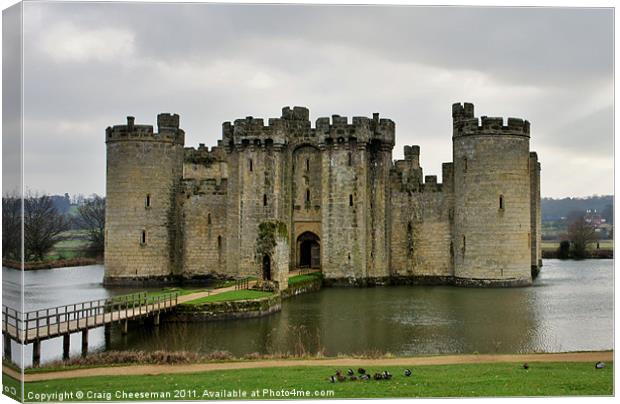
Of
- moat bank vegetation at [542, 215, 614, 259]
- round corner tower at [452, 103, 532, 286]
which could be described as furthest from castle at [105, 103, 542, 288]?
moat bank vegetation at [542, 215, 614, 259]

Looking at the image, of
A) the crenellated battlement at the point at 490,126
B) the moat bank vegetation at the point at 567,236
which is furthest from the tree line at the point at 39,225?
the moat bank vegetation at the point at 567,236

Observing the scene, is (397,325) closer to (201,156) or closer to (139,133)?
(139,133)

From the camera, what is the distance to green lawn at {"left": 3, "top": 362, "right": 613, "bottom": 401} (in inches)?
555

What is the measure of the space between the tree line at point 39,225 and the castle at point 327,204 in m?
4.89

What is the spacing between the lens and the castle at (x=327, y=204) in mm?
33750

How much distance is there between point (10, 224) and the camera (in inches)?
595

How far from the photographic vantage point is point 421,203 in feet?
121

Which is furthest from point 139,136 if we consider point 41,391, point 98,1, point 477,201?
point 41,391

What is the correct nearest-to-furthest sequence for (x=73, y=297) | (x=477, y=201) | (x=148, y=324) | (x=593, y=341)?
(x=593, y=341) < (x=148, y=324) < (x=73, y=297) < (x=477, y=201)

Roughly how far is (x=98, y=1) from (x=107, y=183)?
21718 millimetres

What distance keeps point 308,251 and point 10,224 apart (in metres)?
24.5

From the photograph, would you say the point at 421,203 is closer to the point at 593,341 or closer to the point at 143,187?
the point at 143,187

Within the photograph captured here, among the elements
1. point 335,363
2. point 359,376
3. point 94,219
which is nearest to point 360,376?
point 359,376

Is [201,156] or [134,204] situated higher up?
[201,156]
